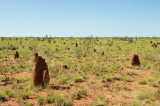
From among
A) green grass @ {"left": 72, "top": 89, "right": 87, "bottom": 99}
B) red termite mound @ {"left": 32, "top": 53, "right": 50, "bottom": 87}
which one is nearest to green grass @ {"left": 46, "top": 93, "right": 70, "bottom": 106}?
green grass @ {"left": 72, "top": 89, "right": 87, "bottom": 99}

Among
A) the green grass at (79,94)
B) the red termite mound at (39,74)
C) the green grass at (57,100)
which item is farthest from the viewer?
the red termite mound at (39,74)

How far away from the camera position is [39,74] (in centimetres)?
820

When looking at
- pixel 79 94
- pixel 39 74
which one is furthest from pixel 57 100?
pixel 39 74

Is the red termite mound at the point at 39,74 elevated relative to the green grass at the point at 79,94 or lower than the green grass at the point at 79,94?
elevated

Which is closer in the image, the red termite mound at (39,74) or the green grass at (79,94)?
the green grass at (79,94)

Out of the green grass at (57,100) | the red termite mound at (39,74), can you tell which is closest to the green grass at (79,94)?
the green grass at (57,100)

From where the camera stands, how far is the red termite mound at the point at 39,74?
26.6ft

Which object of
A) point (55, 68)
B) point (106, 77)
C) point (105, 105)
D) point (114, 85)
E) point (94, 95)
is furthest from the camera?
point (55, 68)

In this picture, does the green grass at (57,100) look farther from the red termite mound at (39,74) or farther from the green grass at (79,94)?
the red termite mound at (39,74)

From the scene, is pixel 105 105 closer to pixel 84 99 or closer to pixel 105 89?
pixel 84 99

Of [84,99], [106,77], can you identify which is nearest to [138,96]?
[84,99]

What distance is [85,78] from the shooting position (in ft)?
35.8

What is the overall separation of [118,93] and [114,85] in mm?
1501

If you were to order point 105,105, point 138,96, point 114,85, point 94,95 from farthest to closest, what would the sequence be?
1. point 114,85
2. point 94,95
3. point 138,96
4. point 105,105
